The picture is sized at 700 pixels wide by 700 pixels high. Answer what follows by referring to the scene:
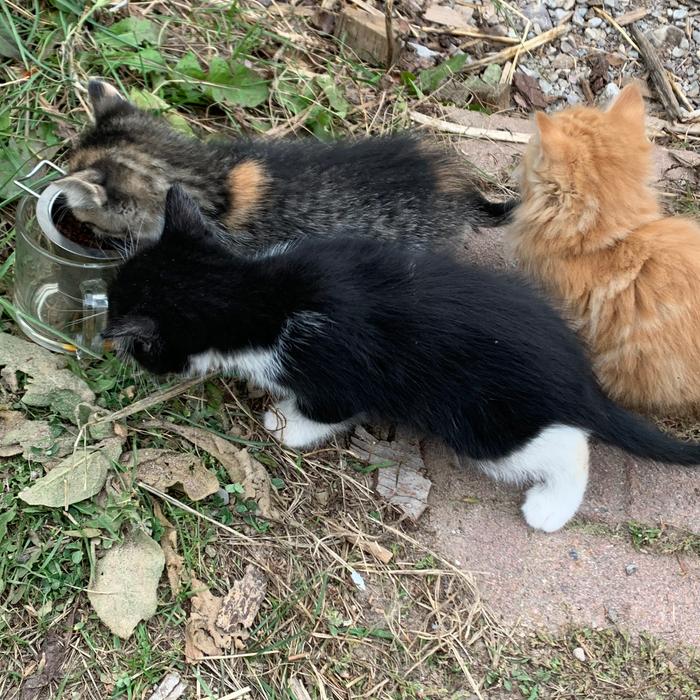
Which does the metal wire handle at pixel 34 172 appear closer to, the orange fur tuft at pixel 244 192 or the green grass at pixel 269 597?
the green grass at pixel 269 597

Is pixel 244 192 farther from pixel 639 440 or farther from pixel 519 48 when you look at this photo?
pixel 519 48

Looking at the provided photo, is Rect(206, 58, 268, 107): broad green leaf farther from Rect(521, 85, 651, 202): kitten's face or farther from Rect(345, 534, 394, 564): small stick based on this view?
Rect(345, 534, 394, 564): small stick

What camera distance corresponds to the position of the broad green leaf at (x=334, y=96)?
140 inches

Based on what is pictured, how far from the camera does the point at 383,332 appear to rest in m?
2.32

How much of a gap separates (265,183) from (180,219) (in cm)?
59

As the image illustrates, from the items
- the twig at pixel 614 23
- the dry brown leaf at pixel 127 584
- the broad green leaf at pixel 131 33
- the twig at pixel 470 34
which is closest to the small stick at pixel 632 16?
the twig at pixel 614 23

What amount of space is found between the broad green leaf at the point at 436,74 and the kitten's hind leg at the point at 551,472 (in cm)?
216

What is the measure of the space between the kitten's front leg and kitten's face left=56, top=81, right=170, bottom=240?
79 centimetres

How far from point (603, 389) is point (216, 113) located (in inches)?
85.3

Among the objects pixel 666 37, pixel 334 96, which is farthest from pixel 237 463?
pixel 666 37

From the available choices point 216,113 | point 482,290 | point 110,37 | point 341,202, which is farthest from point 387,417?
point 110,37

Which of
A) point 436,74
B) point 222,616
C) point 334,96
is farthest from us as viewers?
point 436,74

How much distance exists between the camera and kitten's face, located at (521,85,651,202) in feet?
8.63

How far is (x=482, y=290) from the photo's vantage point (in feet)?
7.84
